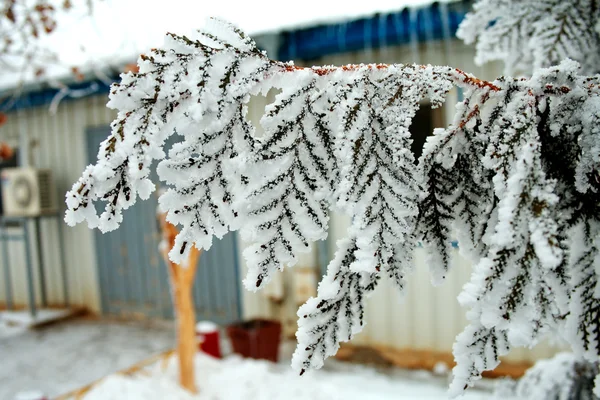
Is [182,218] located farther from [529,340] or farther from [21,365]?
[21,365]

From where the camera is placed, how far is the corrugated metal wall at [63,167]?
7.88m

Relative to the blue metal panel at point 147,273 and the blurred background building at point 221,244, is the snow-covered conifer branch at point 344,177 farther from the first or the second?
the blue metal panel at point 147,273

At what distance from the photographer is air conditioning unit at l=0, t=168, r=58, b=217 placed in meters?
7.50

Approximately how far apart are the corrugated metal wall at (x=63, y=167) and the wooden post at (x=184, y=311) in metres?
4.21

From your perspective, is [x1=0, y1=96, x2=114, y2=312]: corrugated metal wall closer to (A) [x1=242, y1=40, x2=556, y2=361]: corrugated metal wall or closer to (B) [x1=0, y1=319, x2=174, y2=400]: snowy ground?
(B) [x1=0, y1=319, x2=174, y2=400]: snowy ground

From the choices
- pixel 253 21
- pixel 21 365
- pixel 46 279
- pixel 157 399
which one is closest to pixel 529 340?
pixel 157 399

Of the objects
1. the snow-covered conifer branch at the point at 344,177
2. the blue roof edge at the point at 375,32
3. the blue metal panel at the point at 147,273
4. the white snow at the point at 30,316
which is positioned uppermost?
the blue roof edge at the point at 375,32

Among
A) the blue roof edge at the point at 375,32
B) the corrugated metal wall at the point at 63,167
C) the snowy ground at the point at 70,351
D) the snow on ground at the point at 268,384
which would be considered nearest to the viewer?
the snow on ground at the point at 268,384

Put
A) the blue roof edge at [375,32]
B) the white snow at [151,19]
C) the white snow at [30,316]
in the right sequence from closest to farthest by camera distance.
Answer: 1. the white snow at [151,19]
2. the blue roof edge at [375,32]
3. the white snow at [30,316]

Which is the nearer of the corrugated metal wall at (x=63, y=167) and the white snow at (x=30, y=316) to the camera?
the white snow at (x=30, y=316)

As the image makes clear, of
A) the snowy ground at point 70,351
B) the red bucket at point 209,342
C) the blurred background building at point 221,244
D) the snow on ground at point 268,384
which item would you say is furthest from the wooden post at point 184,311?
the blurred background building at point 221,244

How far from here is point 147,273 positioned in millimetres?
7457

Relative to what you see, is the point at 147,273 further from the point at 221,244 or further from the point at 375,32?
the point at 375,32

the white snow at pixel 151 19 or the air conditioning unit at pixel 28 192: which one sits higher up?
the white snow at pixel 151 19
